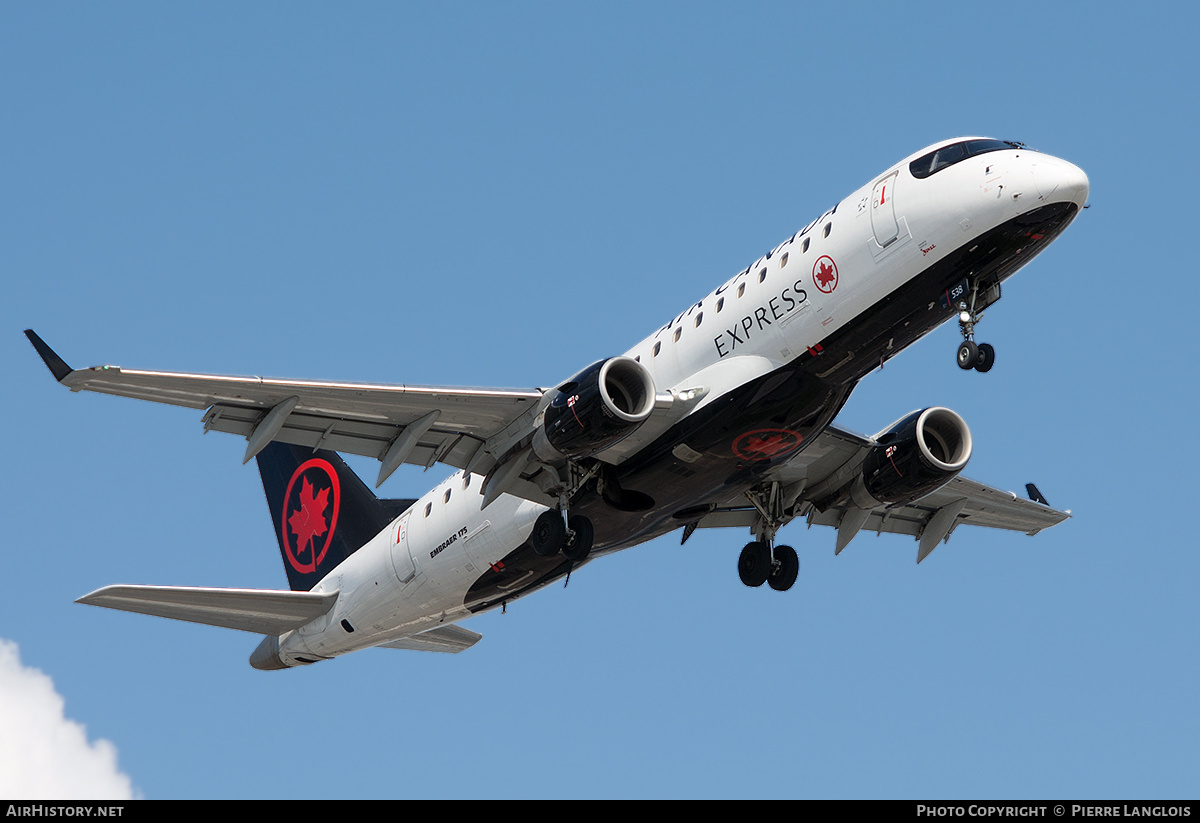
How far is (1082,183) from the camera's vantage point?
22.0m

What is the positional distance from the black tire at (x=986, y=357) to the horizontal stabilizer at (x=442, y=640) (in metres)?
15.1

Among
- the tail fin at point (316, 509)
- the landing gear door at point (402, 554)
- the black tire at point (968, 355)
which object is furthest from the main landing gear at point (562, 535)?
the black tire at point (968, 355)

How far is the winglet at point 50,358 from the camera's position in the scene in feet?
65.6

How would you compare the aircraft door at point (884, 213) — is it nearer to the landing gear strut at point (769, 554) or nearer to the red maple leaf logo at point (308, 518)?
the landing gear strut at point (769, 554)

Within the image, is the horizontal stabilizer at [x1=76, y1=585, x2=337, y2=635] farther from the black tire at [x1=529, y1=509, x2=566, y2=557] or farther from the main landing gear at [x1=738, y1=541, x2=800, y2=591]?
the main landing gear at [x1=738, y1=541, x2=800, y2=591]

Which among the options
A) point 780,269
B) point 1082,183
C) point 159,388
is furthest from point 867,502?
point 159,388

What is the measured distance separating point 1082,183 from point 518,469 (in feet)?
35.6

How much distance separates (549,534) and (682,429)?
130 inches

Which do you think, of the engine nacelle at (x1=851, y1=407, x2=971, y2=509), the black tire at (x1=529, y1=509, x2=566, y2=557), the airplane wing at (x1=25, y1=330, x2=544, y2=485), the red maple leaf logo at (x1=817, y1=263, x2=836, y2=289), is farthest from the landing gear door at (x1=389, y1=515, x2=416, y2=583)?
the red maple leaf logo at (x1=817, y1=263, x2=836, y2=289)

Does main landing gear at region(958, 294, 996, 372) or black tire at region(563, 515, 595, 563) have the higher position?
main landing gear at region(958, 294, 996, 372)

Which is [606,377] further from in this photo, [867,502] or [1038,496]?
[1038,496]

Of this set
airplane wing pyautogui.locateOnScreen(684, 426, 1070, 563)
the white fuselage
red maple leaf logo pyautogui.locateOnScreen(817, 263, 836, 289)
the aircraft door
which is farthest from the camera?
airplane wing pyautogui.locateOnScreen(684, 426, 1070, 563)

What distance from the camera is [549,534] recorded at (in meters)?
25.8

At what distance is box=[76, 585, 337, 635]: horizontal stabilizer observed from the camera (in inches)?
1068
